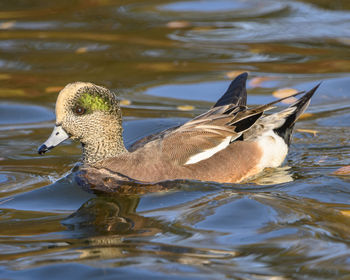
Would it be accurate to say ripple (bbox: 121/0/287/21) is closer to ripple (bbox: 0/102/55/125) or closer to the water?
the water

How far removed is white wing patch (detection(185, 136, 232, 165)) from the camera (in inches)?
209

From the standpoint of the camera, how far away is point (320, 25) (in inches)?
371

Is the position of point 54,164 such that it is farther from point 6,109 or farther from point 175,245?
point 175,245

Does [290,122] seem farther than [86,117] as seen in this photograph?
Yes

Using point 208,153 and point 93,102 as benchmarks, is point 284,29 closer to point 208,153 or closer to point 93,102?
point 208,153

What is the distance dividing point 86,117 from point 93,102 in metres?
0.13

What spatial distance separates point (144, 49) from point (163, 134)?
3.69m

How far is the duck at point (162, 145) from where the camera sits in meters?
5.17

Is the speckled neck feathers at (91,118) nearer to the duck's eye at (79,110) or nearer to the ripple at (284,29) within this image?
the duck's eye at (79,110)

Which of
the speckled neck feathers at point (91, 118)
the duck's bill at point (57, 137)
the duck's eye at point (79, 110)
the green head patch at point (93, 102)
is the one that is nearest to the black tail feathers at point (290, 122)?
the speckled neck feathers at point (91, 118)

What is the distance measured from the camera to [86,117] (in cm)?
525

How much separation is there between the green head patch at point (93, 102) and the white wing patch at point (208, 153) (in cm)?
76

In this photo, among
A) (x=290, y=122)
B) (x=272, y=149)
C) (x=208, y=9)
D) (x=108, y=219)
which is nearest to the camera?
(x=108, y=219)

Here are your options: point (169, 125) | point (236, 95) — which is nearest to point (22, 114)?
point (169, 125)
